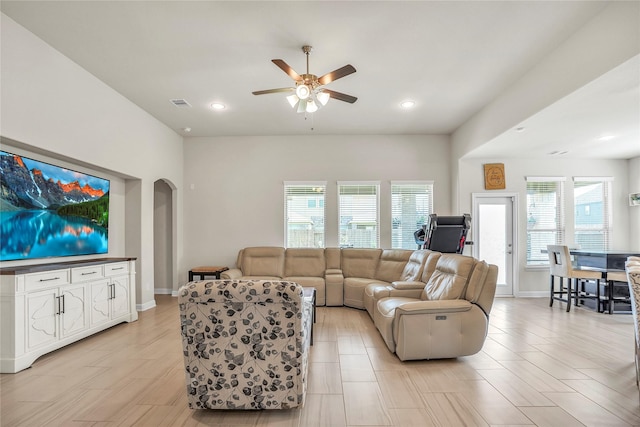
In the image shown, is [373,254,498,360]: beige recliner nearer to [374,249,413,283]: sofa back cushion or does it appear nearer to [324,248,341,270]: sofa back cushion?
[374,249,413,283]: sofa back cushion

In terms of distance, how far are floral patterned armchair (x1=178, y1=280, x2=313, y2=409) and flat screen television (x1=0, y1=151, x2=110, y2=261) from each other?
2.45 metres

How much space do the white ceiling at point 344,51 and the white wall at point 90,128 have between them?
205 millimetres

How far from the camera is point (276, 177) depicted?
667 cm

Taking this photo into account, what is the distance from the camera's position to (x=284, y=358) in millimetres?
2172

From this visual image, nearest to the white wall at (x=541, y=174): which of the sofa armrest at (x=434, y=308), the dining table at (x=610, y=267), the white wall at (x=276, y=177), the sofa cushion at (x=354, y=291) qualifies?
the white wall at (x=276, y=177)

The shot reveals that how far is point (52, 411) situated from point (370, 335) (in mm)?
3038

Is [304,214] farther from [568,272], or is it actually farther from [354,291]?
[568,272]

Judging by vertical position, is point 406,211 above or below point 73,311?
above

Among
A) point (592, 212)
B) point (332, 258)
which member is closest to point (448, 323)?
point (332, 258)

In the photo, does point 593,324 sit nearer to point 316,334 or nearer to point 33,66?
point 316,334

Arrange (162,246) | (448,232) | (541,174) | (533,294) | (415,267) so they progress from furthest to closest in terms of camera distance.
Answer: (162,246), (541,174), (533,294), (415,267), (448,232)

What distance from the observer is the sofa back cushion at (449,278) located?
336 cm

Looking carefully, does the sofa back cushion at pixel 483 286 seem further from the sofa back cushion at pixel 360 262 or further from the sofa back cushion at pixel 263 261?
the sofa back cushion at pixel 263 261

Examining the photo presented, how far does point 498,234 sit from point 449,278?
355 cm
